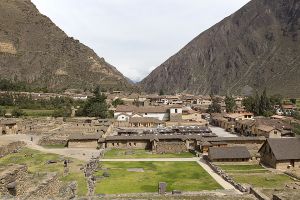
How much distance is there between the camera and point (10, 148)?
62438 mm

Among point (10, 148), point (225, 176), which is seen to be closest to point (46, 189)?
point (225, 176)

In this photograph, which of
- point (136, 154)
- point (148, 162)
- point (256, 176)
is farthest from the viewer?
point (136, 154)

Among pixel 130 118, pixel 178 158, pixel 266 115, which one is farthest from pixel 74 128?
pixel 266 115

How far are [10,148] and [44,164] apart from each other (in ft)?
39.8

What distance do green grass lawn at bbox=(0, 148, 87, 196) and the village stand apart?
0.11m

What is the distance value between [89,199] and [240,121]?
70.9m

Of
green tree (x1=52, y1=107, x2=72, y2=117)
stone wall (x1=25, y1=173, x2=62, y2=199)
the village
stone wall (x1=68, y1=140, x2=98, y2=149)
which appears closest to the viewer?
stone wall (x1=25, y1=173, x2=62, y2=199)

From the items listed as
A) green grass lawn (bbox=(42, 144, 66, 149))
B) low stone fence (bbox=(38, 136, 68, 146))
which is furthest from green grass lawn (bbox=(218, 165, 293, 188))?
low stone fence (bbox=(38, 136, 68, 146))

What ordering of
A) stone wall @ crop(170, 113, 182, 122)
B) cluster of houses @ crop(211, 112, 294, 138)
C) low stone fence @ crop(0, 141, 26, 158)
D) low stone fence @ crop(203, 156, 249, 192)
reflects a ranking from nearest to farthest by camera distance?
low stone fence @ crop(203, 156, 249, 192), low stone fence @ crop(0, 141, 26, 158), cluster of houses @ crop(211, 112, 294, 138), stone wall @ crop(170, 113, 182, 122)

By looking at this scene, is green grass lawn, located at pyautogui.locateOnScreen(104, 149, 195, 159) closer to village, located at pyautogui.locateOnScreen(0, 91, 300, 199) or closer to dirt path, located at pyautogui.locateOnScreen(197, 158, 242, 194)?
village, located at pyautogui.locateOnScreen(0, 91, 300, 199)

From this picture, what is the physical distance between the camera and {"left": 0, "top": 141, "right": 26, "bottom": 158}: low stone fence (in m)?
59.4

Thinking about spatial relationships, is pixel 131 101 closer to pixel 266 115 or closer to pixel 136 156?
pixel 266 115

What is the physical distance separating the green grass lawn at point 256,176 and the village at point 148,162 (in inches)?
4.4

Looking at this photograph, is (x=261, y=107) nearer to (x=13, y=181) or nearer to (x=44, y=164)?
(x=44, y=164)
